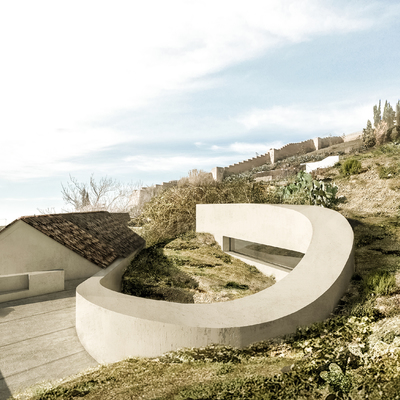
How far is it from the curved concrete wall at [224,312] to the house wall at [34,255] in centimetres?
266

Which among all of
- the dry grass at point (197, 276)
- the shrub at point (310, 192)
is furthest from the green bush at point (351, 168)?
the dry grass at point (197, 276)

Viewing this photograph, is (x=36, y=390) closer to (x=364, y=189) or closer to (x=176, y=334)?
(x=176, y=334)

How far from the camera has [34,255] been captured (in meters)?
8.18

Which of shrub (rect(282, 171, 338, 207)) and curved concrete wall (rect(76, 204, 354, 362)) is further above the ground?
shrub (rect(282, 171, 338, 207))

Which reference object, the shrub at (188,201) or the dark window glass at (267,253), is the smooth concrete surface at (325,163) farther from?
the dark window glass at (267,253)

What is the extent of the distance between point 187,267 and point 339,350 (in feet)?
18.6

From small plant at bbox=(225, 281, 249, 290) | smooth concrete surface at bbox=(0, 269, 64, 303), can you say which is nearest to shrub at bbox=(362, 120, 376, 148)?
small plant at bbox=(225, 281, 249, 290)

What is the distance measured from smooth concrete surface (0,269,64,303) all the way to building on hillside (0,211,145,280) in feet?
1.30

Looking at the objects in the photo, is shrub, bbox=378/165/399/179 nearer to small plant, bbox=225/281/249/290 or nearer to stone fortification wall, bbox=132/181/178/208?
small plant, bbox=225/281/249/290

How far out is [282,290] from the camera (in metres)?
4.86

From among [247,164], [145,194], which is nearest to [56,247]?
[145,194]

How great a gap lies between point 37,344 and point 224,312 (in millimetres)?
3443

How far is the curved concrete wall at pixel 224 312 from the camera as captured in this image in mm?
3830

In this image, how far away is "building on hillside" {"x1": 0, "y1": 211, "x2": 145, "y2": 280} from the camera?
313 inches
